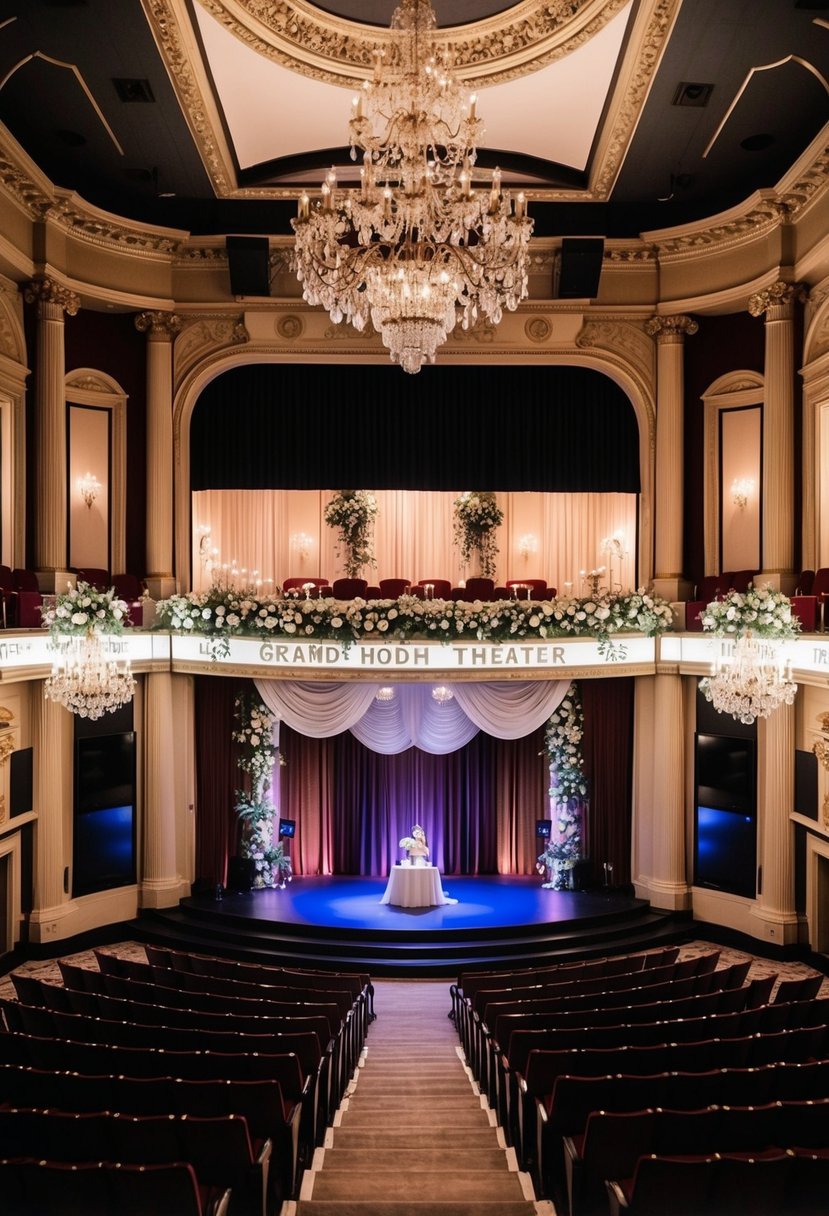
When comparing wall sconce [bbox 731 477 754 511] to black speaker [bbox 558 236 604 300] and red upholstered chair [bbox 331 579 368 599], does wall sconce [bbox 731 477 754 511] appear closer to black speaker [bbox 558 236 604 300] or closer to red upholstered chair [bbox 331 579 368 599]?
black speaker [bbox 558 236 604 300]

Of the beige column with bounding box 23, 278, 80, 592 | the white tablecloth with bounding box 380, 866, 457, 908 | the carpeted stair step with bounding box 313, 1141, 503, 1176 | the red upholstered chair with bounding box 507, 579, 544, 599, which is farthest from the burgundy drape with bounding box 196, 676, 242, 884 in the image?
the carpeted stair step with bounding box 313, 1141, 503, 1176

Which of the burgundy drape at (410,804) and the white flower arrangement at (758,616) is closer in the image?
the white flower arrangement at (758,616)

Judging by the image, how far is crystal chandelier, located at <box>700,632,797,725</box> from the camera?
10.9 metres

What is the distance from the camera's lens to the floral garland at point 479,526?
57.8 ft

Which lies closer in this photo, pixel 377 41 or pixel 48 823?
pixel 377 41

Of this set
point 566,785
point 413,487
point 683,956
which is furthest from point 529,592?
point 683,956

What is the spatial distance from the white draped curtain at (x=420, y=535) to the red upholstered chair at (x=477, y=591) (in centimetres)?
366

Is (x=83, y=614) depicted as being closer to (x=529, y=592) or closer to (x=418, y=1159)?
(x=529, y=592)

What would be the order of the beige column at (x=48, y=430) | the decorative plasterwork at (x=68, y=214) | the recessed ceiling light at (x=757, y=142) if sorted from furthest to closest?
the beige column at (x=48, y=430) < the recessed ceiling light at (x=757, y=142) < the decorative plasterwork at (x=68, y=214)

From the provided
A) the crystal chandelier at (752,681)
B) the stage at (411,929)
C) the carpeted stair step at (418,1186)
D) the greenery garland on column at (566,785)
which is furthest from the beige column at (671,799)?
the carpeted stair step at (418,1186)

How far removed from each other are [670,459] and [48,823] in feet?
30.3

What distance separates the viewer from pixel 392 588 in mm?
14781

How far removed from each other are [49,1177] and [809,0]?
10.1 m

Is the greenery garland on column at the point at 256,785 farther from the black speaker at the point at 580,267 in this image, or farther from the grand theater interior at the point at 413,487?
the black speaker at the point at 580,267
